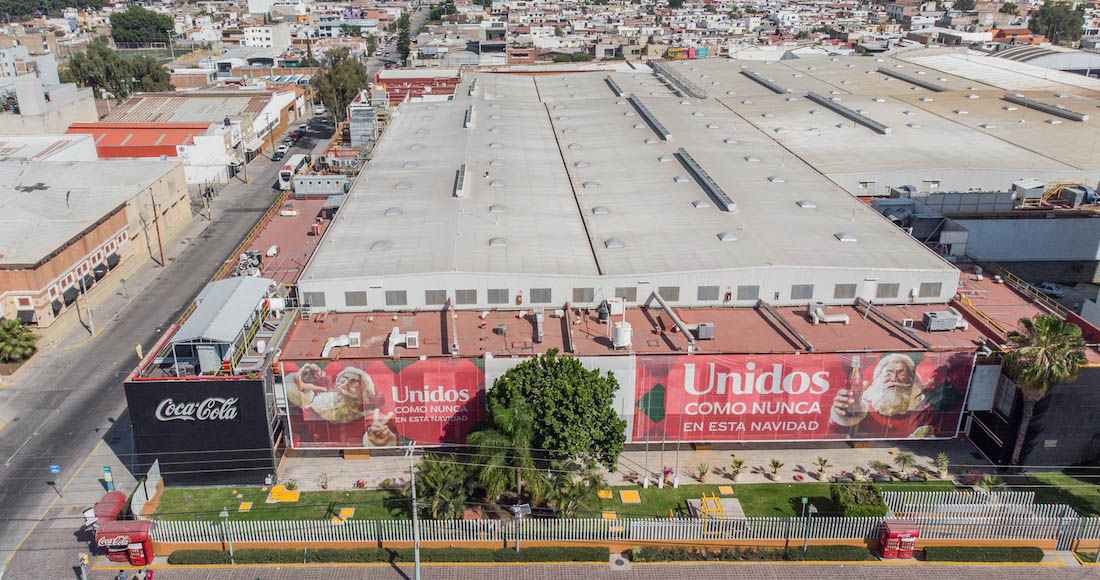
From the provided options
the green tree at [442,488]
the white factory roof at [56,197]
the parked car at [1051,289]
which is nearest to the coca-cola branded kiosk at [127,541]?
the green tree at [442,488]

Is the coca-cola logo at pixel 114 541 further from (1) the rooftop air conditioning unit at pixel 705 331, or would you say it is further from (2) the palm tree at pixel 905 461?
(2) the palm tree at pixel 905 461

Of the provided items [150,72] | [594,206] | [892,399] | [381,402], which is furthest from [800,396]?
[150,72]

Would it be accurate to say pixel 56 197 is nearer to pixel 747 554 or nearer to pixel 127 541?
pixel 127 541

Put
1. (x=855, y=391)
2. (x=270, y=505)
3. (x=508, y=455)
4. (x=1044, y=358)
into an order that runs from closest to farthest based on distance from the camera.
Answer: (x=508, y=455) → (x=1044, y=358) → (x=270, y=505) → (x=855, y=391)

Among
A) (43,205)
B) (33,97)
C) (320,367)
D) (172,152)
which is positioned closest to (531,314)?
(320,367)

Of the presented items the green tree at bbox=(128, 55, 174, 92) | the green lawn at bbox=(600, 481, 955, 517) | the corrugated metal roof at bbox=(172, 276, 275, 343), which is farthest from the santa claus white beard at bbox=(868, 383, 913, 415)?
the green tree at bbox=(128, 55, 174, 92)

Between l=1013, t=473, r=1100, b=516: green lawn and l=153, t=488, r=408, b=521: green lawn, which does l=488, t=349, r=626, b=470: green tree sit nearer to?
l=153, t=488, r=408, b=521: green lawn
